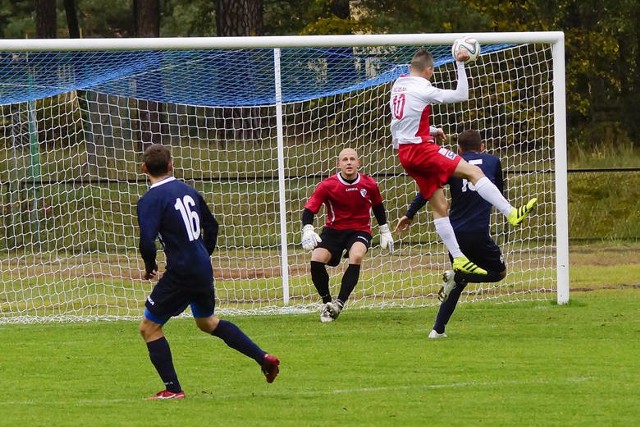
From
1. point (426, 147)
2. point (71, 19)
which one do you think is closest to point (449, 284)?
point (426, 147)

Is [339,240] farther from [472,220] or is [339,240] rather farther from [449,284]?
[449,284]

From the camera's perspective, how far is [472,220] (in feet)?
40.0

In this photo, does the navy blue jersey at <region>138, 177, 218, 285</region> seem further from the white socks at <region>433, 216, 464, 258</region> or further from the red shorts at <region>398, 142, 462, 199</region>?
the white socks at <region>433, 216, 464, 258</region>

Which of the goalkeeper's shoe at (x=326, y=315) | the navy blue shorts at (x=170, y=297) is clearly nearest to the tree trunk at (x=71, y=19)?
the goalkeeper's shoe at (x=326, y=315)

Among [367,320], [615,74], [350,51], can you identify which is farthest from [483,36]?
[615,74]

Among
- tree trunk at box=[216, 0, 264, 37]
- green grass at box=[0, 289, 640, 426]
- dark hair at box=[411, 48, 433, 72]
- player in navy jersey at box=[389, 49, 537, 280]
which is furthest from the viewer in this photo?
tree trunk at box=[216, 0, 264, 37]

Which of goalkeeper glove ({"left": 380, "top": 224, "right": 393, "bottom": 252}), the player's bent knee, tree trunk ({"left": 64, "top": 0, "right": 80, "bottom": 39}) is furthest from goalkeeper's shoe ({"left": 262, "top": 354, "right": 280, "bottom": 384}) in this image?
tree trunk ({"left": 64, "top": 0, "right": 80, "bottom": 39})

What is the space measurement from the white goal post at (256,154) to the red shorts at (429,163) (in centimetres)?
307

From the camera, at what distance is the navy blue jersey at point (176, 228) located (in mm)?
8844

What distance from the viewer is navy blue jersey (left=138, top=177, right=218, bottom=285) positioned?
8844 mm

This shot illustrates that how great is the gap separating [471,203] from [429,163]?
90 centimetres

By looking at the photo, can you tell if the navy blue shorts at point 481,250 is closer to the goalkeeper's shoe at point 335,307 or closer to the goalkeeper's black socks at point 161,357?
the goalkeeper's shoe at point 335,307

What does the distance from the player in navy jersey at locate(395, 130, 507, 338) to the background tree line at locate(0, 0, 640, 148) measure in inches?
630

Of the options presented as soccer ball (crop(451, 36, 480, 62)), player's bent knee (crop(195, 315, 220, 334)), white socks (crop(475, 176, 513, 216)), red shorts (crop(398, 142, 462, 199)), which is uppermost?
soccer ball (crop(451, 36, 480, 62))
